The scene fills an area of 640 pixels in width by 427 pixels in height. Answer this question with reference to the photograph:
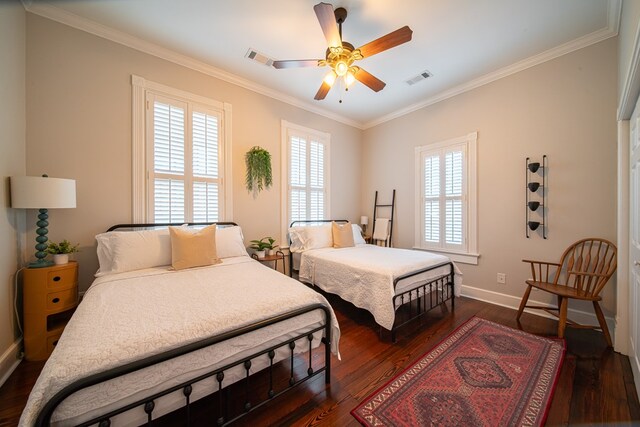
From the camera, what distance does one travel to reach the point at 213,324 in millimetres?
1286

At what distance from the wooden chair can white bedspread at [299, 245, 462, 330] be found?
924 mm

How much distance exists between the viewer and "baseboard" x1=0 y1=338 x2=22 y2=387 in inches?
67.7

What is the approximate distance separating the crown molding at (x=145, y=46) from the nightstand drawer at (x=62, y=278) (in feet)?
7.99

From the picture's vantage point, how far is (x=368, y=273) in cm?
248

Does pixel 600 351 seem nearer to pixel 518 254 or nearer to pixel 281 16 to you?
pixel 518 254

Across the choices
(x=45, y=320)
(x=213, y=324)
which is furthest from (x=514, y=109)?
(x=45, y=320)

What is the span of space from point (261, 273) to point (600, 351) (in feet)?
10.3

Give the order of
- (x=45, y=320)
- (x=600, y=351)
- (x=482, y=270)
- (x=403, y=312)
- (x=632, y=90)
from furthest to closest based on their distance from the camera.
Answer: (x=482, y=270)
(x=403, y=312)
(x=600, y=351)
(x=45, y=320)
(x=632, y=90)

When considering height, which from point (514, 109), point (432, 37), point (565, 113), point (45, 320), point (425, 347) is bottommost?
point (425, 347)

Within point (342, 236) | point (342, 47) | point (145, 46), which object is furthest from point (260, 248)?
point (145, 46)

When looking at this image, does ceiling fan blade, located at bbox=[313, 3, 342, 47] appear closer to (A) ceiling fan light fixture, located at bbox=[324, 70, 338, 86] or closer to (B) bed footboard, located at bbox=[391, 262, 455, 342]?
(A) ceiling fan light fixture, located at bbox=[324, 70, 338, 86]

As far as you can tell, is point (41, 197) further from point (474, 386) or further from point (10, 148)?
point (474, 386)

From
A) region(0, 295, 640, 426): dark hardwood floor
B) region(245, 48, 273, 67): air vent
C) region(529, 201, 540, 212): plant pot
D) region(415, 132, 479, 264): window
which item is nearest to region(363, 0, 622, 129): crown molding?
region(415, 132, 479, 264): window

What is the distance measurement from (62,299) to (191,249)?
1071 mm
